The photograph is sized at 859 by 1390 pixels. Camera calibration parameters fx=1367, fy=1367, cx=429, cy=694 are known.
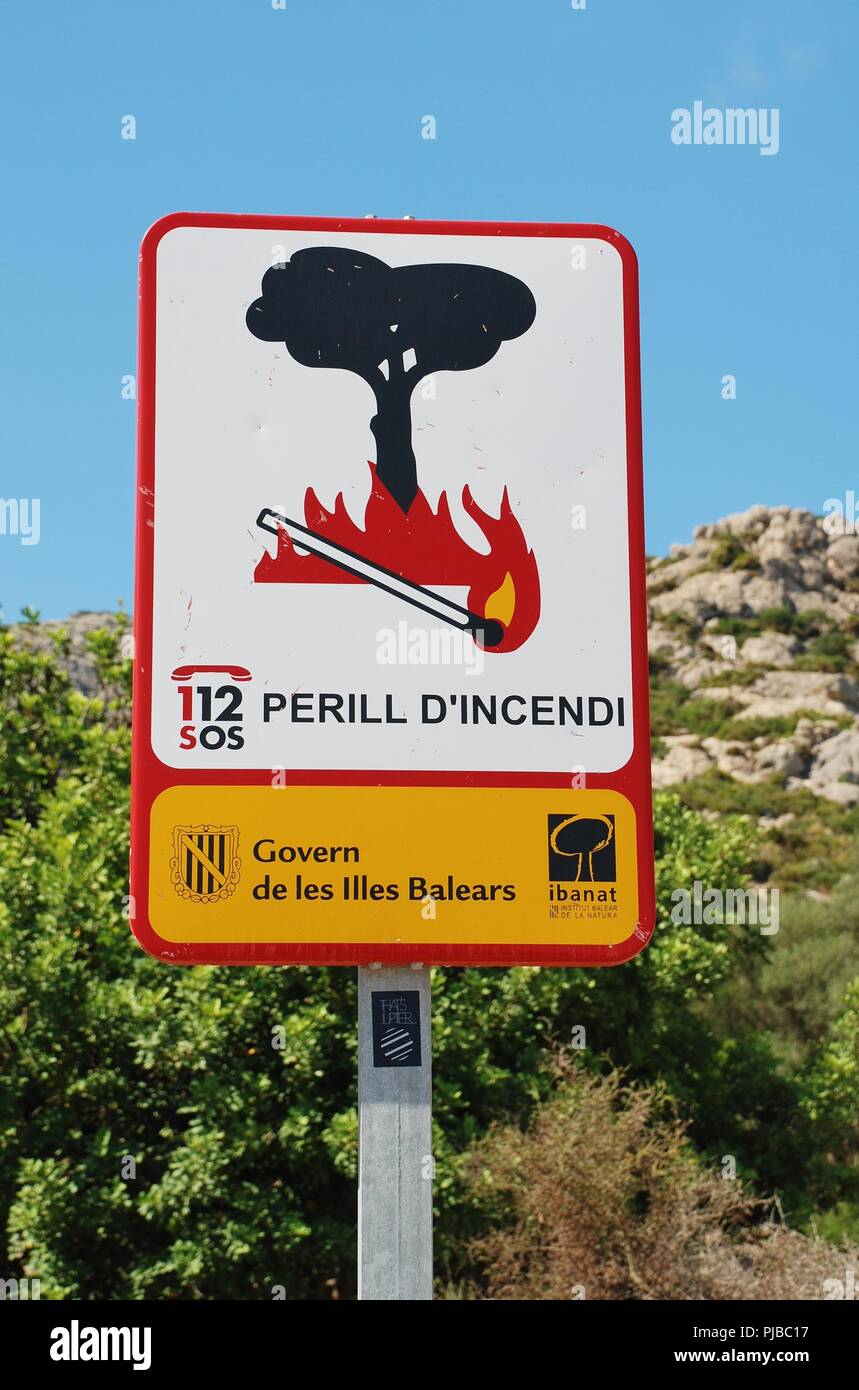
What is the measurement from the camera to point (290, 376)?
14.9 feet

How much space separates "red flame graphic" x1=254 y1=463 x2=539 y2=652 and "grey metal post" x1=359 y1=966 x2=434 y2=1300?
3.93 feet

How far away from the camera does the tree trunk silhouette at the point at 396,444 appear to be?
176 inches

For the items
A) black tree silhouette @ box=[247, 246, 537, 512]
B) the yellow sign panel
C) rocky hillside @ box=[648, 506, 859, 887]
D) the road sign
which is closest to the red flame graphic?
the road sign

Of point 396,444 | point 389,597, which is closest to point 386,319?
point 396,444

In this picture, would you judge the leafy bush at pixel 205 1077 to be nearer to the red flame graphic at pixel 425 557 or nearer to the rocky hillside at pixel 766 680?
the red flame graphic at pixel 425 557

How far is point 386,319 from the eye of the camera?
459 centimetres

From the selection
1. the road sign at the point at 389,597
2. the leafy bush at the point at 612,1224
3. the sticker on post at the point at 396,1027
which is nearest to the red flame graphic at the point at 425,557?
the road sign at the point at 389,597

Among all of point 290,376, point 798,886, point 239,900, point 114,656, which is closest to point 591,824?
point 239,900
